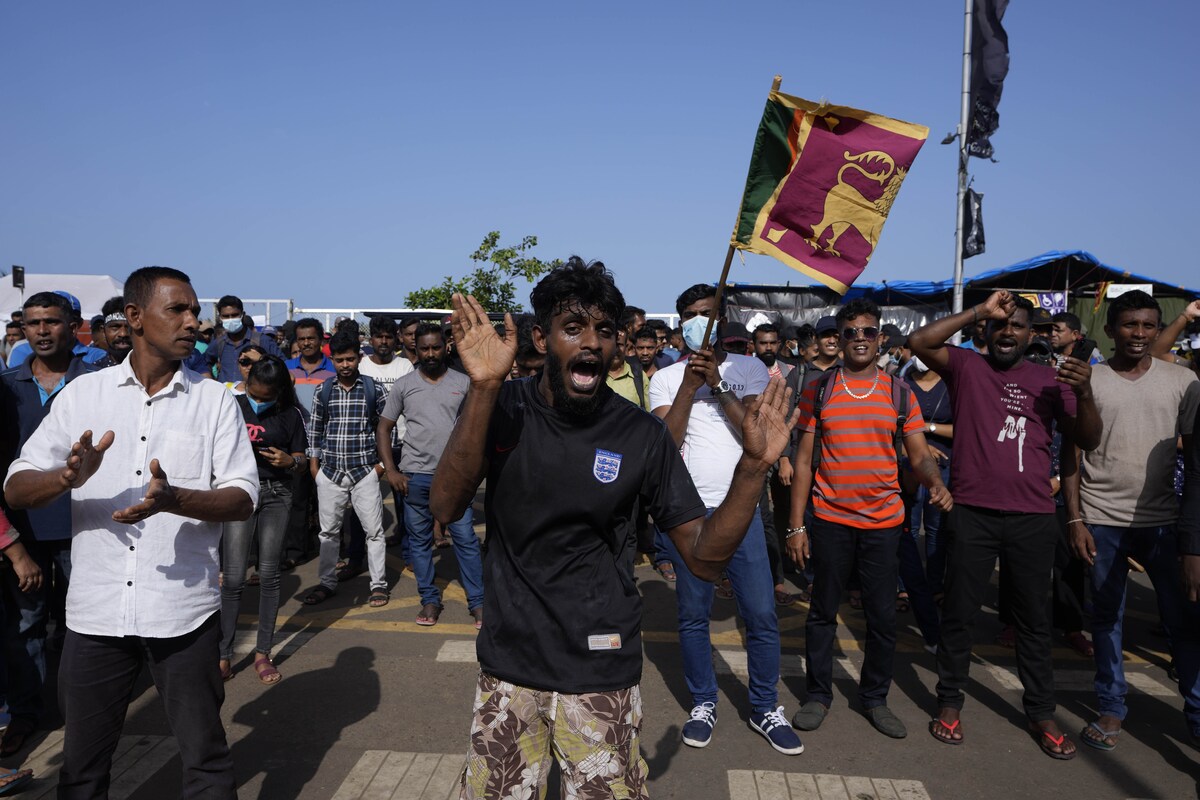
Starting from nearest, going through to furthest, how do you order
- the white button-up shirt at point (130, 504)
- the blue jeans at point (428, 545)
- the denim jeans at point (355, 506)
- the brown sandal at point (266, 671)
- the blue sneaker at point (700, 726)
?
the white button-up shirt at point (130, 504) < the blue sneaker at point (700, 726) < the brown sandal at point (266, 671) < the blue jeans at point (428, 545) < the denim jeans at point (355, 506)

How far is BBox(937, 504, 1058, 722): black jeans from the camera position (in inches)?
182

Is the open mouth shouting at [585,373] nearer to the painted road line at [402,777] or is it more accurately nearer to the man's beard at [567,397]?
the man's beard at [567,397]

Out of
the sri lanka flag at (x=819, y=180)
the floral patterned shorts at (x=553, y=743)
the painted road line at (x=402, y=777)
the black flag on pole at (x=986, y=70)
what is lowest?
the painted road line at (x=402, y=777)

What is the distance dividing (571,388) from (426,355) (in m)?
4.27

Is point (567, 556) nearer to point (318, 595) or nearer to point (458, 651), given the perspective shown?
point (458, 651)

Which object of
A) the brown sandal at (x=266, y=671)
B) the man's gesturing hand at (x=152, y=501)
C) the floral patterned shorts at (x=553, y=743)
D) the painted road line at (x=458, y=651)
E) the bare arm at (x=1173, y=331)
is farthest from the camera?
the painted road line at (x=458, y=651)

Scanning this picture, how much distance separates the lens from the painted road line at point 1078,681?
17.9ft

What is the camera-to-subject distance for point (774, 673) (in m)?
4.64

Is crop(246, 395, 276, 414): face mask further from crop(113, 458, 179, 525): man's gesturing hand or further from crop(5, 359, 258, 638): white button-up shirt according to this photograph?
crop(113, 458, 179, 525): man's gesturing hand

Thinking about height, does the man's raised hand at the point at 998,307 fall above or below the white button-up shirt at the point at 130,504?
above

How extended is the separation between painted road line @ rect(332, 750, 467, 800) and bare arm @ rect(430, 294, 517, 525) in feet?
6.82

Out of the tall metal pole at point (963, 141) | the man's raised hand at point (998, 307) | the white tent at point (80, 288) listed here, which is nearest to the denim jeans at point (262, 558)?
the man's raised hand at point (998, 307)

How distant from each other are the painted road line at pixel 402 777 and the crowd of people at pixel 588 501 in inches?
41.8

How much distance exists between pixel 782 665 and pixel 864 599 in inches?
51.9
